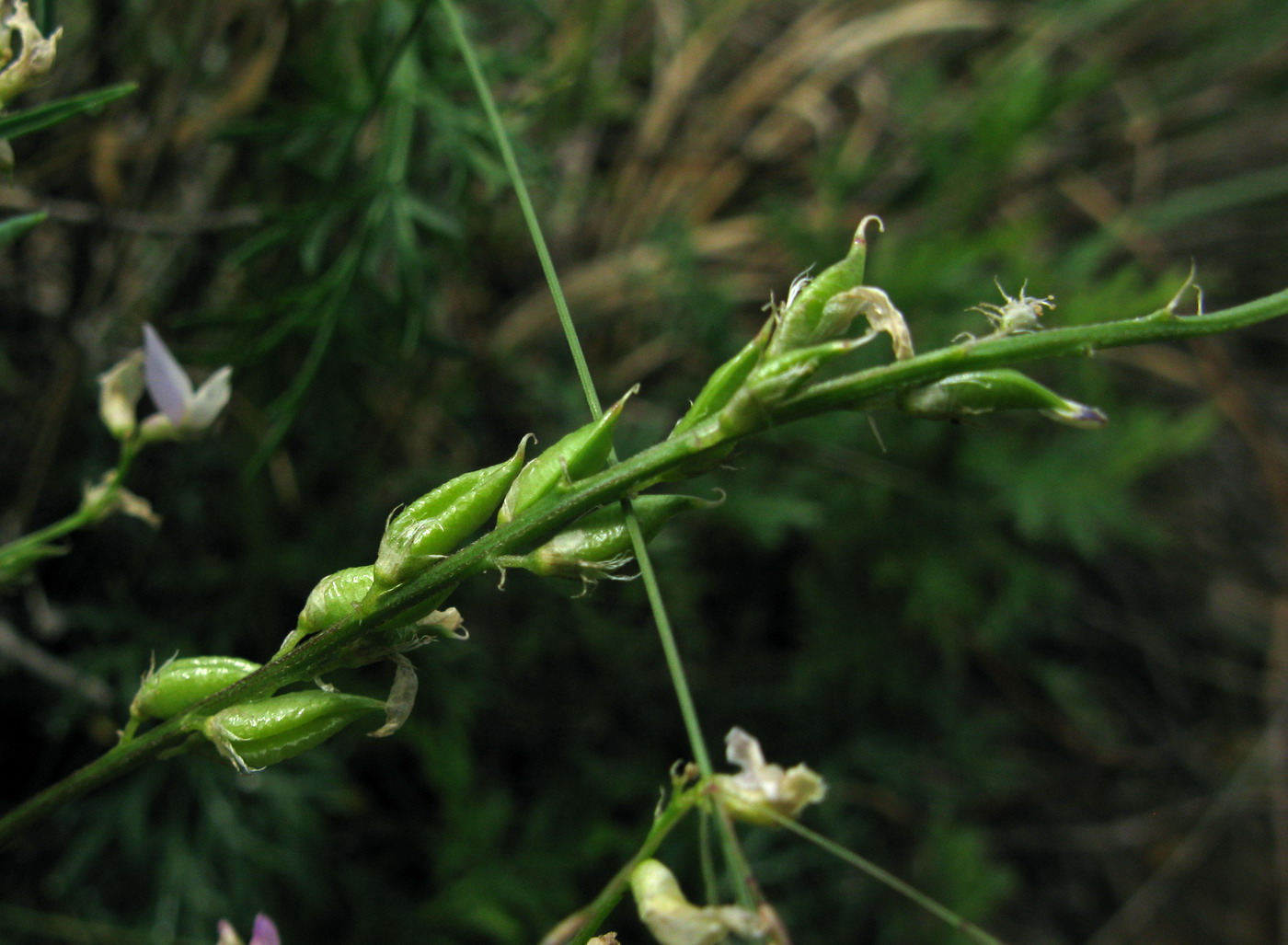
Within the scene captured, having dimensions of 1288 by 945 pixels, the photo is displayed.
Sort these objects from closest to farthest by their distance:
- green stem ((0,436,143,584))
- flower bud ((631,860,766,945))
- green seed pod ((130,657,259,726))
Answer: flower bud ((631,860,766,945)), green seed pod ((130,657,259,726)), green stem ((0,436,143,584))

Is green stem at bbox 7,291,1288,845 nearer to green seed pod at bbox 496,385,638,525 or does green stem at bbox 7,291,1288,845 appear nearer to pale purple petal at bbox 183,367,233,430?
green seed pod at bbox 496,385,638,525

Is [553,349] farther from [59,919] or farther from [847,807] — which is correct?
[59,919]

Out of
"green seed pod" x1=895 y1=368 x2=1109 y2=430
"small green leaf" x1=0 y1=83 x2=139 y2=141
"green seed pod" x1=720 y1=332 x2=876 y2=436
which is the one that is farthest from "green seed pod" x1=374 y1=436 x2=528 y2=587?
"small green leaf" x1=0 y1=83 x2=139 y2=141

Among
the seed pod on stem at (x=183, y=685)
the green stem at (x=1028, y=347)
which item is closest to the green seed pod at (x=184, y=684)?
the seed pod on stem at (x=183, y=685)

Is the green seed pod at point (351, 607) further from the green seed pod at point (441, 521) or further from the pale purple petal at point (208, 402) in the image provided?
the pale purple petal at point (208, 402)

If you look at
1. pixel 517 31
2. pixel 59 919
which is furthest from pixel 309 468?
pixel 517 31

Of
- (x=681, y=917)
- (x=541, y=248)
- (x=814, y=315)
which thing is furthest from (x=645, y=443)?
(x=681, y=917)
